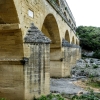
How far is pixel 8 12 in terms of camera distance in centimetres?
639

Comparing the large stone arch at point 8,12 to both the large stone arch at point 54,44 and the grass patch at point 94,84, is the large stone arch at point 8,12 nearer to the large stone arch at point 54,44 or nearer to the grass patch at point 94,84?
the large stone arch at point 54,44

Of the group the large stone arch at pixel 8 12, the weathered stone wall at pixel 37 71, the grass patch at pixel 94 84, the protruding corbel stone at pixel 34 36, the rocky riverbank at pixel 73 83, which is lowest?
the grass patch at pixel 94 84

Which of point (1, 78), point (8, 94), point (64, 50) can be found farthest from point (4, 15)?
point (64, 50)

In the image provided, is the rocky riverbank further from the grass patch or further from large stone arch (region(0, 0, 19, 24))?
large stone arch (region(0, 0, 19, 24))

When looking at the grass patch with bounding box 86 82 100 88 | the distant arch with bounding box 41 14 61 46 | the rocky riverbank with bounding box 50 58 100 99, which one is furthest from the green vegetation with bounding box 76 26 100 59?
the grass patch with bounding box 86 82 100 88

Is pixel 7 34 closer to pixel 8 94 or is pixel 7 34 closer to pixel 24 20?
pixel 24 20

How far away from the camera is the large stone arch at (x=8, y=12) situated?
6091 millimetres

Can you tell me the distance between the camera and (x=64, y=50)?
574 inches

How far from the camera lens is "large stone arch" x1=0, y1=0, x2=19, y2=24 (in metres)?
6.09

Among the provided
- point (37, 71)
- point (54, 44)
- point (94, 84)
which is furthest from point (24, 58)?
point (54, 44)

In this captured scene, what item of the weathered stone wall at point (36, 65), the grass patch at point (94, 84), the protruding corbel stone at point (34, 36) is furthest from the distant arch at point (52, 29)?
the weathered stone wall at point (36, 65)

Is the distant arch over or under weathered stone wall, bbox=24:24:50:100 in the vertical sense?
over

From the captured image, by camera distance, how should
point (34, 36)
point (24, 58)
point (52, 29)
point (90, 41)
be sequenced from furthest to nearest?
point (90, 41) → point (52, 29) → point (34, 36) → point (24, 58)

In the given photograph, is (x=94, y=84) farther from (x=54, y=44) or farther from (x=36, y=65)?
(x=36, y=65)
